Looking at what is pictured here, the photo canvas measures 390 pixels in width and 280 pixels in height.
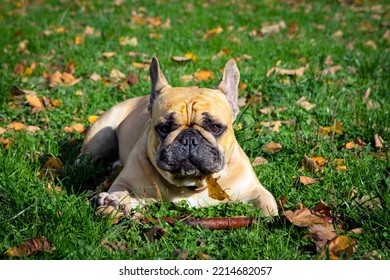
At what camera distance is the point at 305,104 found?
505cm

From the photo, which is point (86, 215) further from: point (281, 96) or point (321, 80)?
point (321, 80)

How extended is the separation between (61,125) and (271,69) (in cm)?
228

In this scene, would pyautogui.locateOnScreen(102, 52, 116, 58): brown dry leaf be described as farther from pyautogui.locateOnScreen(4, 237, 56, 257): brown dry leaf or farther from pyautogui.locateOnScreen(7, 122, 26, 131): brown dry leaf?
pyautogui.locateOnScreen(4, 237, 56, 257): brown dry leaf

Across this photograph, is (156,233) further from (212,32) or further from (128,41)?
(212,32)

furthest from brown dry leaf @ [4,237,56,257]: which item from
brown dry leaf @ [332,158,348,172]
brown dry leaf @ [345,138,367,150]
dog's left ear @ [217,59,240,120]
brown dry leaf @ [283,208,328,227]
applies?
brown dry leaf @ [345,138,367,150]

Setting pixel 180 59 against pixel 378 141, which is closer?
pixel 378 141

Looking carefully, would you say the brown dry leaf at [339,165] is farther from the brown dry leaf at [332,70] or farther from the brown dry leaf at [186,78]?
the brown dry leaf at [186,78]

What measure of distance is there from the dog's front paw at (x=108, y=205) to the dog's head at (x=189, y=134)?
330 millimetres

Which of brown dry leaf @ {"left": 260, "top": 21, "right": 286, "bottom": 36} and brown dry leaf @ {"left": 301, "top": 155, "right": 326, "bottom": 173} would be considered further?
brown dry leaf @ {"left": 260, "top": 21, "right": 286, "bottom": 36}

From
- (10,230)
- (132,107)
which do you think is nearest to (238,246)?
(10,230)

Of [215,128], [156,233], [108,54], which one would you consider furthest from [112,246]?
[108,54]

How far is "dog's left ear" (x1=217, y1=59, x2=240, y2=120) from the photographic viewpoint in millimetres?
3836

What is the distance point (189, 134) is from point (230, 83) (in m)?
Answer: 0.75
